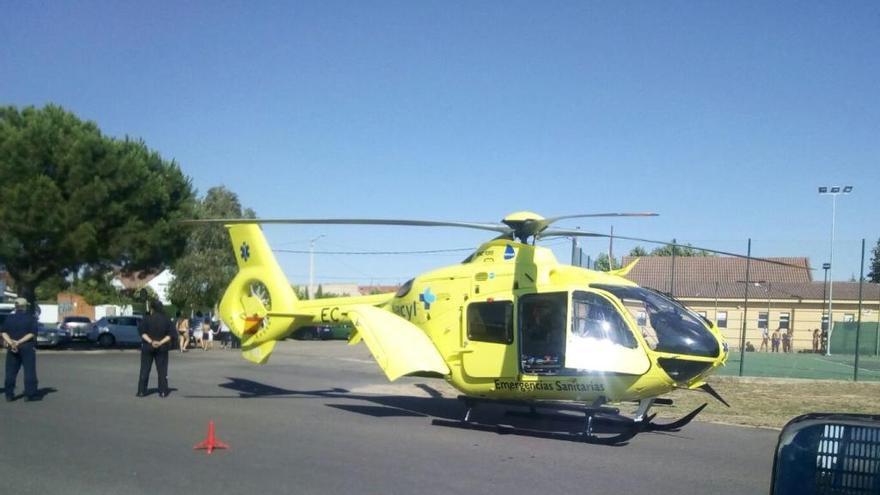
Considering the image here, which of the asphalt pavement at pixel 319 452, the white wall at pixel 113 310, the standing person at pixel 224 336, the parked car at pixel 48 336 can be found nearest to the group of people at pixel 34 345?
the asphalt pavement at pixel 319 452

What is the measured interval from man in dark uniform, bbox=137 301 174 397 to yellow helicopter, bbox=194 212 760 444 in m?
3.82

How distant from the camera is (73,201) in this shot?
1091 inches

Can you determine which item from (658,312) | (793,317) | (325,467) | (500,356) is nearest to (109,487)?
(325,467)

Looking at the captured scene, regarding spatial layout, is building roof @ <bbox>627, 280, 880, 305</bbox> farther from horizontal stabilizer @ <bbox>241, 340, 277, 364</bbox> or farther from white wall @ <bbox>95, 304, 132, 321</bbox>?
white wall @ <bbox>95, 304, 132, 321</bbox>

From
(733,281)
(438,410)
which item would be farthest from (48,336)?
(733,281)

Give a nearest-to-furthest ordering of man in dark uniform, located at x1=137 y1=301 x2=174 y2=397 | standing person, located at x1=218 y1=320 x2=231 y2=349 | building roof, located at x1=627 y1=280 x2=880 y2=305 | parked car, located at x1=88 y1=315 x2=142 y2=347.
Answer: man in dark uniform, located at x1=137 y1=301 x2=174 y2=397
building roof, located at x1=627 y1=280 x2=880 y2=305
parked car, located at x1=88 y1=315 x2=142 y2=347
standing person, located at x1=218 y1=320 x2=231 y2=349

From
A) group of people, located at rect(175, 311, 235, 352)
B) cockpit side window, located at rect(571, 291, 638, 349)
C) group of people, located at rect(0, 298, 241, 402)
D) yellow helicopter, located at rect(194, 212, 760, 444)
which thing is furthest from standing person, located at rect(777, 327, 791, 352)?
group of people, located at rect(0, 298, 241, 402)

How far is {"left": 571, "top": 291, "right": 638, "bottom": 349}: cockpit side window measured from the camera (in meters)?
10.9

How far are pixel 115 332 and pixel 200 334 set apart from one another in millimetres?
3796

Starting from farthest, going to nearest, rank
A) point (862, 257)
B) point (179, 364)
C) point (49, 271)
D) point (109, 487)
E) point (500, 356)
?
point (49, 271) < point (179, 364) < point (862, 257) < point (500, 356) < point (109, 487)

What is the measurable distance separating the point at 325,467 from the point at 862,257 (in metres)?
17.7

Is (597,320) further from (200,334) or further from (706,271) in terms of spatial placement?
(706,271)

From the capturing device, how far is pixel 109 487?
7383 millimetres

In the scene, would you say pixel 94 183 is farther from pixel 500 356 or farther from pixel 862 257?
pixel 862 257
